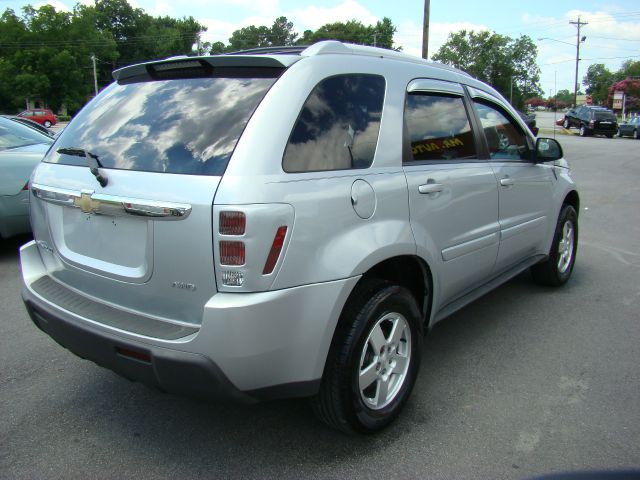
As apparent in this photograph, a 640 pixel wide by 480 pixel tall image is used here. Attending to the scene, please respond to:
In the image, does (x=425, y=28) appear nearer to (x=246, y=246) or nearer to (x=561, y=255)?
(x=561, y=255)

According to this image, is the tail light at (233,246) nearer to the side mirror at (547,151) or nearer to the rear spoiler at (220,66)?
the rear spoiler at (220,66)

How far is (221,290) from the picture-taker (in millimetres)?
2102

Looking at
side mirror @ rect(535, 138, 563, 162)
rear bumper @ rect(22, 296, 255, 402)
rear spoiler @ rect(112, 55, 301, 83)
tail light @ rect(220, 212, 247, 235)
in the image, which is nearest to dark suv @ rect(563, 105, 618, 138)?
side mirror @ rect(535, 138, 563, 162)

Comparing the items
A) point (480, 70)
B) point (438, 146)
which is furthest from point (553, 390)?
point (480, 70)

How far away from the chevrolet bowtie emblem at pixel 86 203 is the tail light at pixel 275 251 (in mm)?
848

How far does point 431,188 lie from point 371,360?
0.97m

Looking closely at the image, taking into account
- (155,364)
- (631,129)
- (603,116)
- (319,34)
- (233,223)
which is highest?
(319,34)

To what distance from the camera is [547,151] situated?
420 centimetres

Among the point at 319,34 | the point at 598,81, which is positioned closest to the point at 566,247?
the point at 319,34

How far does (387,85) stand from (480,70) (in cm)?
8473

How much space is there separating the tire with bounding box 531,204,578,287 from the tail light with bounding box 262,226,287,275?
336 centimetres

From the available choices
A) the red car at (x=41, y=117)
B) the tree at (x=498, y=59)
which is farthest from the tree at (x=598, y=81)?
the red car at (x=41, y=117)

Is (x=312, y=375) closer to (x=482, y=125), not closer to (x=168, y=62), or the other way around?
(x=168, y=62)

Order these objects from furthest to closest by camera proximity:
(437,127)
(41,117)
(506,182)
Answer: (41,117), (506,182), (437,127)
